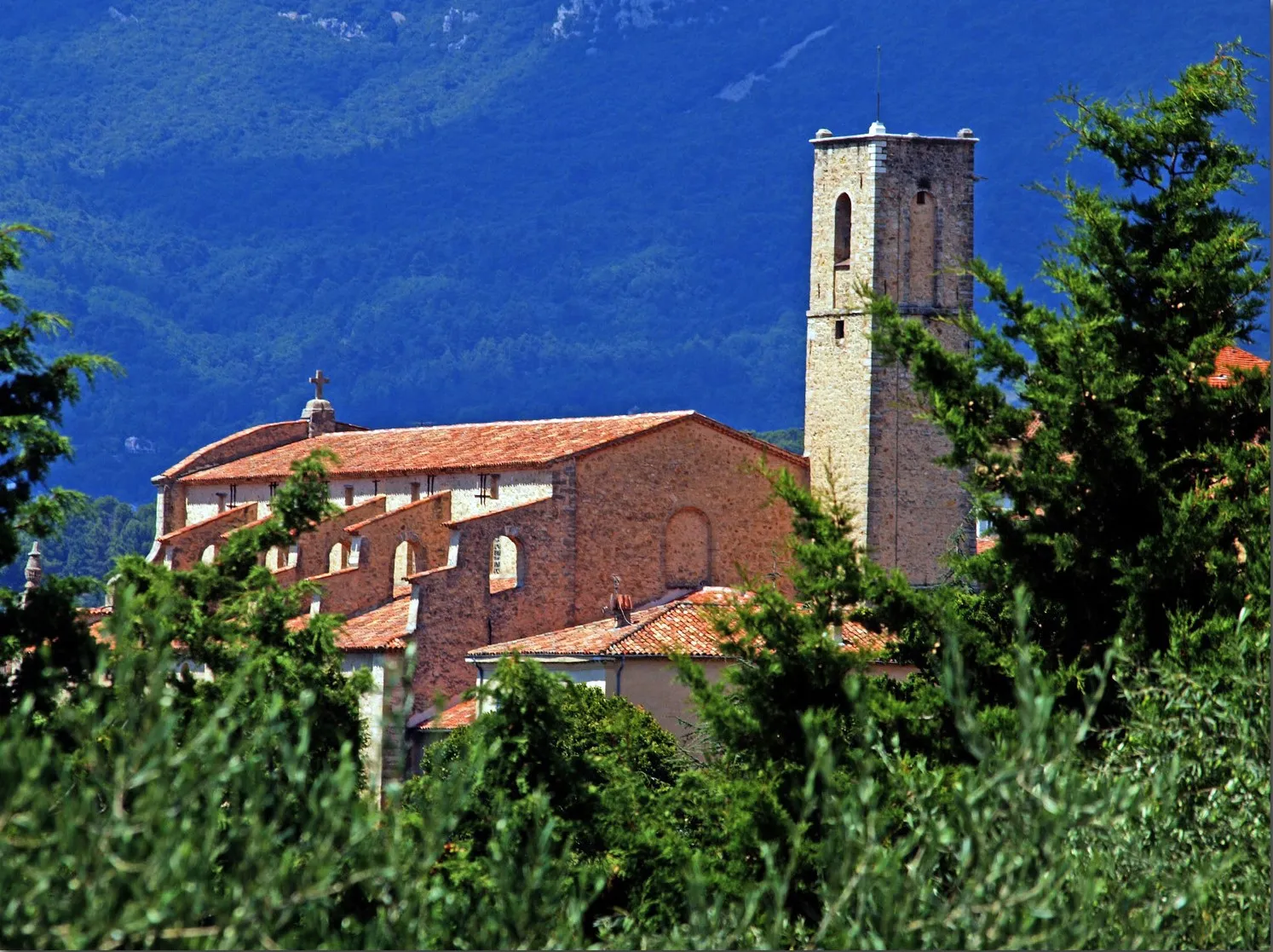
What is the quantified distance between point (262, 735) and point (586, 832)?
881 cm

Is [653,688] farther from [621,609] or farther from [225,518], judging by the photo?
[225,518]

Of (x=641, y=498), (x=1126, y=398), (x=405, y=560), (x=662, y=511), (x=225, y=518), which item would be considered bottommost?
(x=1126, y=398)

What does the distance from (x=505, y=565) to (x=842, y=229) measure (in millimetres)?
11022

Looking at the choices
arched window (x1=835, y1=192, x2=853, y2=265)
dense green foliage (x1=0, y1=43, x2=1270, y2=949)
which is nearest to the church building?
arched window (x1=835, y1=192, x2=853, y2=265)

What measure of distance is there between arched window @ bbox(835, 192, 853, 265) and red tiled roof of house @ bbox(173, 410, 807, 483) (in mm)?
4535

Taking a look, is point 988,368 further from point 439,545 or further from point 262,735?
point 439,545

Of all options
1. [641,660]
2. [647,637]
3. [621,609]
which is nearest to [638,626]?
[647,637]

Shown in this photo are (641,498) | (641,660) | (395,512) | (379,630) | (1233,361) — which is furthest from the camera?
(395,512)

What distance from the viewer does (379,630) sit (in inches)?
1638

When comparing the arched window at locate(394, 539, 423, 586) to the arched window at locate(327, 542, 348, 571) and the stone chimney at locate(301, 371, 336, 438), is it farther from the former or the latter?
the stone chimney at locate(301, 371, 336, 438)

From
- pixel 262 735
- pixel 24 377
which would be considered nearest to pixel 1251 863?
pixel 262 735

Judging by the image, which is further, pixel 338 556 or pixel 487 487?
pixel 338 556

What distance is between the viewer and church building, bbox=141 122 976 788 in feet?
137

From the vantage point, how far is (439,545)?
44781 mm
